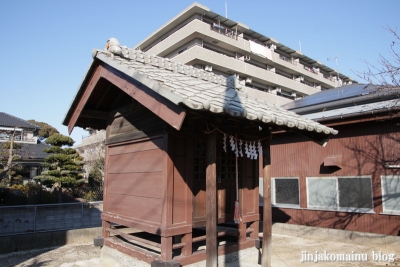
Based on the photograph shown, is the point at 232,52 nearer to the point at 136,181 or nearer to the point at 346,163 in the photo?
the point at 346,163

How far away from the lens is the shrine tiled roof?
13.9 ft

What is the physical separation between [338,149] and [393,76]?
3985 mm

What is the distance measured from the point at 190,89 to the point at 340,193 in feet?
25.3

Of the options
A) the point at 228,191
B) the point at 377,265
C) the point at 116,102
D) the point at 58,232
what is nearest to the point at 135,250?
the point at 228,191

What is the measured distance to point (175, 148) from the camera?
571 centimetres

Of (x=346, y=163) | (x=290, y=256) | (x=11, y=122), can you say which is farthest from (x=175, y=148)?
(x=11, y=122)

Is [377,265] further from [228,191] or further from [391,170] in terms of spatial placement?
[228,191]

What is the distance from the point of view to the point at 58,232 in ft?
30.6

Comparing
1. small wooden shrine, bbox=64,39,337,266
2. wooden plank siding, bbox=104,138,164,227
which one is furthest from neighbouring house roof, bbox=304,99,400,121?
wooden plank siding, bbox=104,138,164,227

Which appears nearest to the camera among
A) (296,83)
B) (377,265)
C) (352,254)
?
(377,265)

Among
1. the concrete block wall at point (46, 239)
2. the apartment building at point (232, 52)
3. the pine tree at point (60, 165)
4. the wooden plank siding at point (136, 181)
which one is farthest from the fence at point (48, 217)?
the apartment building at point (232, 52)

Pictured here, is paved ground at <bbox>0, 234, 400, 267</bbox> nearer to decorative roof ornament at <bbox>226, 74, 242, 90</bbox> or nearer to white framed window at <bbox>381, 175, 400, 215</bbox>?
white framed window at <bbox>381, 175, 400, 215</bbox>

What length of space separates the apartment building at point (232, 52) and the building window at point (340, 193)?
20771 mm

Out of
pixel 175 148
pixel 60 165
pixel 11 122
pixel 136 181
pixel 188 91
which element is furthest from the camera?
pixel 11 122
